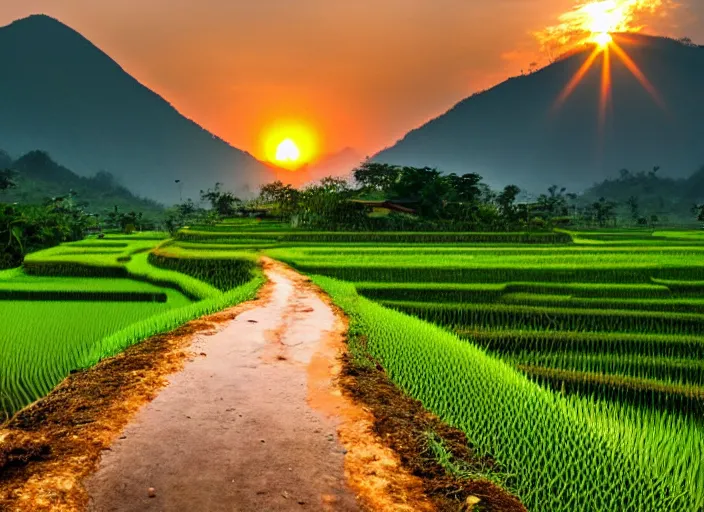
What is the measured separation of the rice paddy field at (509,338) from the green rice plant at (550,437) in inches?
0.7

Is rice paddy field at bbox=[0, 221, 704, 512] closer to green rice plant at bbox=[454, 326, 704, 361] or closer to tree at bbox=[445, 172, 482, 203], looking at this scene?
green rice plant at bbox=[454, 326, 704, 361]

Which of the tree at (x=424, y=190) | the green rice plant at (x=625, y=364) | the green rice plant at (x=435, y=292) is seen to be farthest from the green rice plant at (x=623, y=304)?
the tree at (x=424, y=190)

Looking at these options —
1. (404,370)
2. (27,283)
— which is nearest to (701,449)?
(404,370)

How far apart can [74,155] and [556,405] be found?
189m

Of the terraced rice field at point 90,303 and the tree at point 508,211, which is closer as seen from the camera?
the terraced rice field at point 90,303

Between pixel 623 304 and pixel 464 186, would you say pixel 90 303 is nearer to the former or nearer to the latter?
pixel 623 304

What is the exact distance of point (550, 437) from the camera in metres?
3.96

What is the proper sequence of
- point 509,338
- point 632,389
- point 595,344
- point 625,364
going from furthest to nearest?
point 509,338
point 595,344
point 625,364
point 632,389

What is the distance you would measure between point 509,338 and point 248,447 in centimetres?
600

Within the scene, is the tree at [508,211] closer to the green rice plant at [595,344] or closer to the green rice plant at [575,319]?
the green rice plant at [575,319]

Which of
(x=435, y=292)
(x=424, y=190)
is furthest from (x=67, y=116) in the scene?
(x=435, y=292)

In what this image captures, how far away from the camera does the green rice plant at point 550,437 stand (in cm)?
333

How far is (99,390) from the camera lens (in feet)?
16.9

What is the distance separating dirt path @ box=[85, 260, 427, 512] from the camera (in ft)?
10.6
